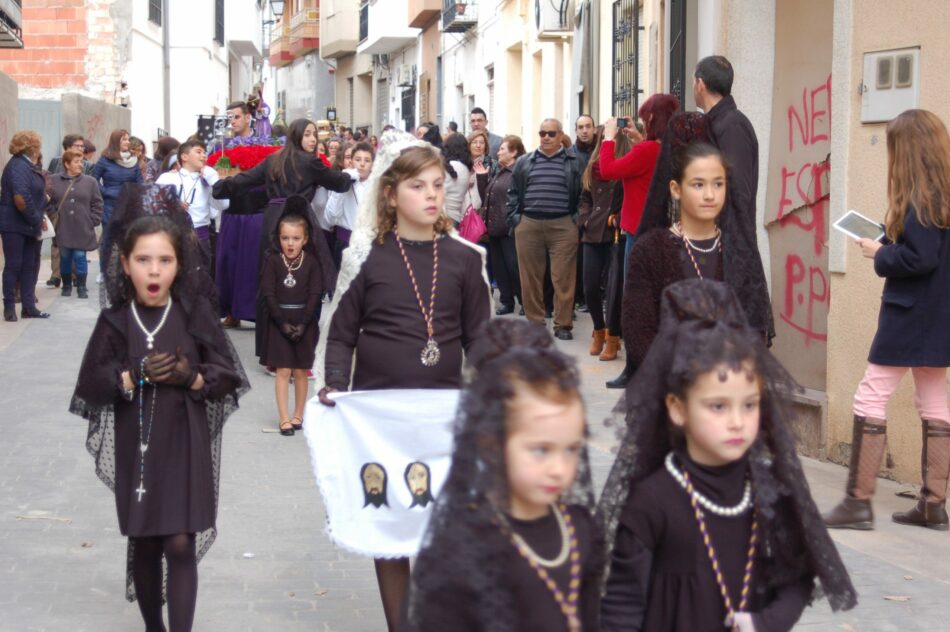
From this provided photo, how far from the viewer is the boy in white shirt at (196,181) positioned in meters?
13.6

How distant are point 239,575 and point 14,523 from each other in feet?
4.90

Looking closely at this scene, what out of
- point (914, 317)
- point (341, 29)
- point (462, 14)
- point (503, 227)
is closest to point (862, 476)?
point (914, 317)

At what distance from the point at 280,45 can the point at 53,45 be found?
3575 centimetres

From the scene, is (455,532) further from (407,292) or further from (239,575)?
(239,575)

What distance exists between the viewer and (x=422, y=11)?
35.5m

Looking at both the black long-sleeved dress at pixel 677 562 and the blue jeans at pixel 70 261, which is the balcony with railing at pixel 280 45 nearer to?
the blue jeans at pixel 70 261

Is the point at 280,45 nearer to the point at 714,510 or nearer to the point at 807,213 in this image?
the point at 807,213

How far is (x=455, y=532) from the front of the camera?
115 inches

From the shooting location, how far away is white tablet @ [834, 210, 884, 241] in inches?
267

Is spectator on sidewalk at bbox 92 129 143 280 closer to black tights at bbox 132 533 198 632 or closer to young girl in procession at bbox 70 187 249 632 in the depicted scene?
young girl in procession at bbox 70 187 249 632

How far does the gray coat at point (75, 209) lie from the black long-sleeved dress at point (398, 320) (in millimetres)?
13104

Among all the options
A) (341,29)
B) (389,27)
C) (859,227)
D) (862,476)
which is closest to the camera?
(859,227)

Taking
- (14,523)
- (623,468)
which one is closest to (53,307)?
(14,523)

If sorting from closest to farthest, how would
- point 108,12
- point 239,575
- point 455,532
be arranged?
point 455,532 → point 239,575 → point 108,12
